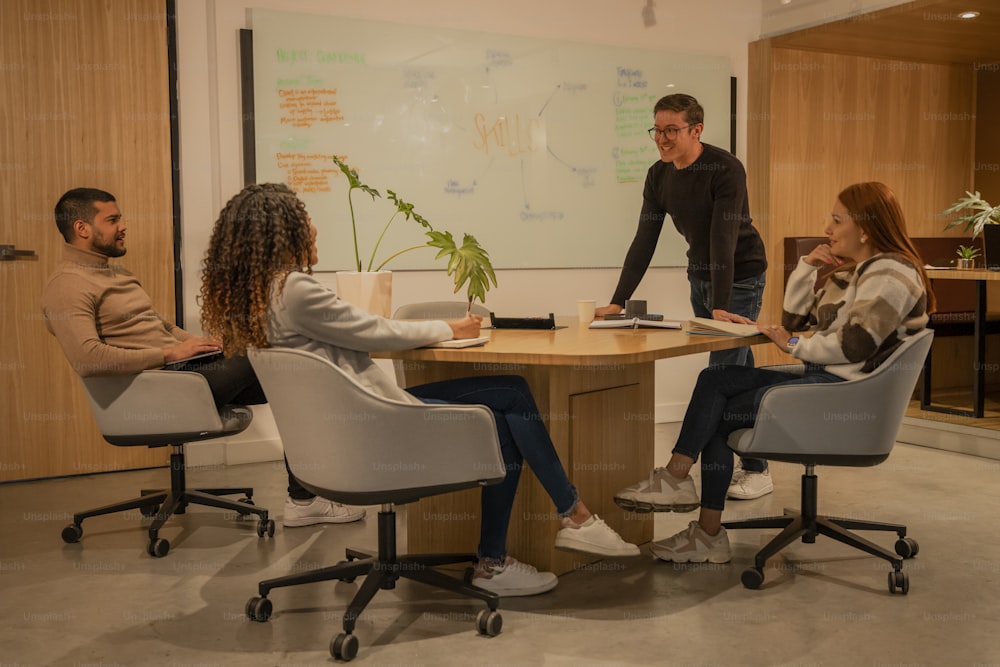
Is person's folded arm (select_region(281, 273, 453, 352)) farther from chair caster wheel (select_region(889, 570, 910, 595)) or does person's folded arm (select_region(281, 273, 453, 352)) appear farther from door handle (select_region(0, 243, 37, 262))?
door handle (select_region(0, 243, 37, 262))

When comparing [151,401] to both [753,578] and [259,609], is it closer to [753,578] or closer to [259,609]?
[259,609]

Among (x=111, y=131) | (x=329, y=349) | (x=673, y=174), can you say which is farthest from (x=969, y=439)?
(x=111, y=131)

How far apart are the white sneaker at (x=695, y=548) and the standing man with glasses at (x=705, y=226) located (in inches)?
27.7

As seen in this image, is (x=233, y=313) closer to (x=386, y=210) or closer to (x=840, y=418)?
(x=840, y=418)

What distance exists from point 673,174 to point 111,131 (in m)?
2.55

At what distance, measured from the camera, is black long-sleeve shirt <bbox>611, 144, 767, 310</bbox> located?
3.83 meters

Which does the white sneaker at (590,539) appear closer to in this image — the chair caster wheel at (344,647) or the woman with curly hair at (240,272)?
the chair caster wheel at (344,647)

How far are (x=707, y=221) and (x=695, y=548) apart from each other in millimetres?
1373

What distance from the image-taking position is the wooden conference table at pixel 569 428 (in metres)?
3.02

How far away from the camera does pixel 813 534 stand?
323 centimetres

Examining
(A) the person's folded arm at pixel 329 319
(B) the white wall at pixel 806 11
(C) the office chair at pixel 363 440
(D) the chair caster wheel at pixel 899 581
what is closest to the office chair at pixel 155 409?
(C) the office chair at pixel 363 440

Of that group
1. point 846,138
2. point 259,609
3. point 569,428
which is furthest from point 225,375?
point 846,138

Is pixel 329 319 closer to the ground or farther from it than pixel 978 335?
farther from it

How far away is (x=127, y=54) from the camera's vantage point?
15.1ft
